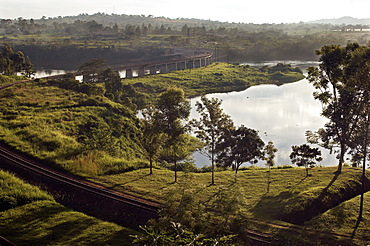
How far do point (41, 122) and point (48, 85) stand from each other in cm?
2436

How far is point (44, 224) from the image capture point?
1823 cm

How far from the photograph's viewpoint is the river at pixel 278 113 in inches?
1933

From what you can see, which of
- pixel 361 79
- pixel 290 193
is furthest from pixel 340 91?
pixel 290 193

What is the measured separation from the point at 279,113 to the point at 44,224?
181 feet

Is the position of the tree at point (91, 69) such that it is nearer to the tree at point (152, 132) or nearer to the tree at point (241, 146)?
the tree at point (152, 132)

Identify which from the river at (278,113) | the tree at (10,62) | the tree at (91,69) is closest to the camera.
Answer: the river at (278,113)

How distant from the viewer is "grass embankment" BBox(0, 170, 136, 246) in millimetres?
16969

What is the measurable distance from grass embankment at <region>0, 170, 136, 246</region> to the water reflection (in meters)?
23.9

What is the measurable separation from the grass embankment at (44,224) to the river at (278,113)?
78.4ft

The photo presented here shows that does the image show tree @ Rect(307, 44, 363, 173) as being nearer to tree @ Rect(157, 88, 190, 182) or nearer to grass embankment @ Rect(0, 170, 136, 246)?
tree @ Rect(157, 88, 190, 182)

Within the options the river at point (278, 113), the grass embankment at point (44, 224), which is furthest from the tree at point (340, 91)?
the grass embankment at point (44, 224)

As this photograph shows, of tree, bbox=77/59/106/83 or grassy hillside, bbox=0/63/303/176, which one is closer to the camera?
grassy hillside, bbox=0/63/303/176

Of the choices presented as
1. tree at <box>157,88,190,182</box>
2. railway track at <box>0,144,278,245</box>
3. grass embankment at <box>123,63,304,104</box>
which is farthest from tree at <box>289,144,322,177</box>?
grass embankment at <box>123,63,304,104</box>

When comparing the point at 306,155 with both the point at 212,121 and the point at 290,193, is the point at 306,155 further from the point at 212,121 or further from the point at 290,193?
the point at 212,121
